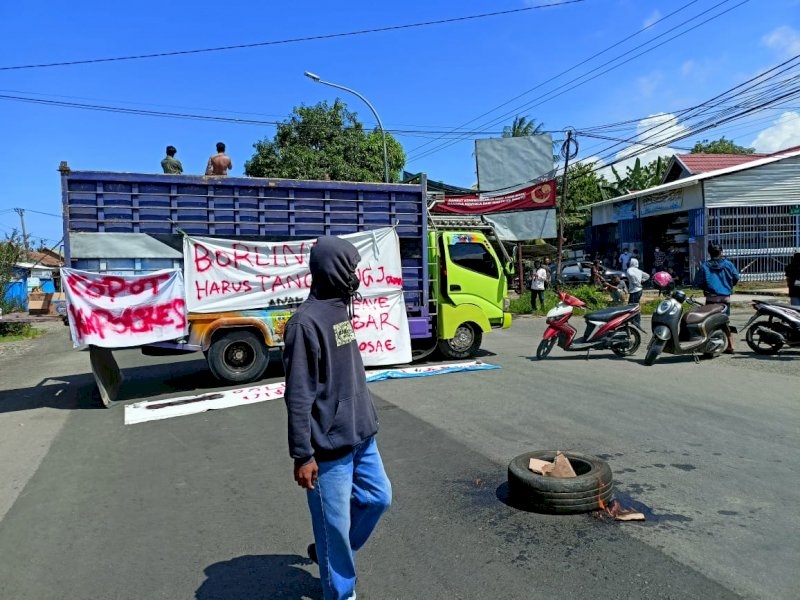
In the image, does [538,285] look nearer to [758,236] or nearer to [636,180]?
[758,236]

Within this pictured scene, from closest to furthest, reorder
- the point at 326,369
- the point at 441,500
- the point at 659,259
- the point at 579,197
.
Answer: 1. the point at 326,369
2. the point at 441,500
3. the point at 659,259
4. the point at 579,197

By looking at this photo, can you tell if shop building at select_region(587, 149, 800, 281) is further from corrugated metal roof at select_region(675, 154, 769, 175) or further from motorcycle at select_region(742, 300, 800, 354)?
motorcycle at select_region(742, 300, 800, 354)

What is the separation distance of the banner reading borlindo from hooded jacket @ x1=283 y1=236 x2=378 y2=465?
5976mm

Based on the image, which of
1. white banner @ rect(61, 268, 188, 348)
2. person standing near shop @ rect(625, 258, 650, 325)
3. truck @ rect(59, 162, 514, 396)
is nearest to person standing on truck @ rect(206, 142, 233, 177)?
truck @ rect(59, 162, 514, 396)

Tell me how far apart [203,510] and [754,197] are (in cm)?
2460

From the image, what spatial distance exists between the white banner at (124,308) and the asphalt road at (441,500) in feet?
3.27

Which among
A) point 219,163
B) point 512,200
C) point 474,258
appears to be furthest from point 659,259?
point 219,163

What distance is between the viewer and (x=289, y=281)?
8875 millimetres

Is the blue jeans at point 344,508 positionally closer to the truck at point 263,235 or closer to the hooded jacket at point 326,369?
the hooded jacket at point 326,369

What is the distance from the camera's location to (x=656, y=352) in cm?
948

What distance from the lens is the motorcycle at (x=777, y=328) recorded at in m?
9.46

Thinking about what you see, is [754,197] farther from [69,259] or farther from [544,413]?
[69,259]

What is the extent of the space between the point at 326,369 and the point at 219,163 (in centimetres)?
806

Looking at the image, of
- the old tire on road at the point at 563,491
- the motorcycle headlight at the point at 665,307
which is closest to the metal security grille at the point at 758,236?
the motorcycle headlight at the point at 665,307
